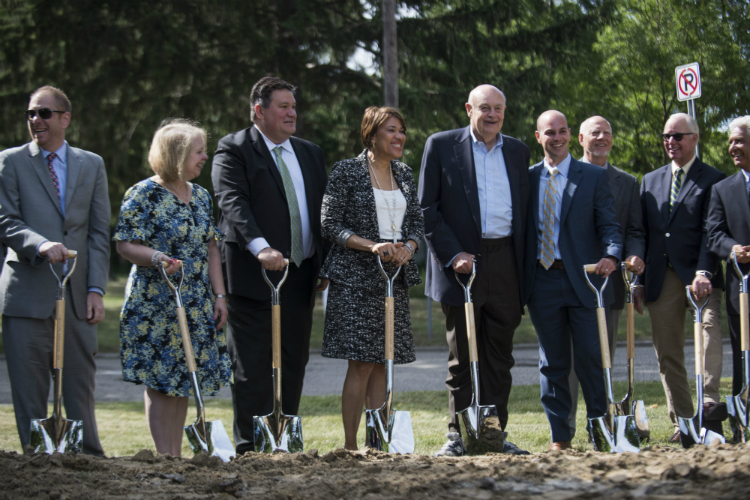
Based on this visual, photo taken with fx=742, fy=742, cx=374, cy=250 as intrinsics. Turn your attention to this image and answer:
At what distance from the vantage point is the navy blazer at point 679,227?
215 inches

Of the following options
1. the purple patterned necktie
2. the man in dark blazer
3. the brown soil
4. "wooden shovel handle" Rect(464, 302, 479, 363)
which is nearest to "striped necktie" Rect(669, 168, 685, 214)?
the man in dark blazer

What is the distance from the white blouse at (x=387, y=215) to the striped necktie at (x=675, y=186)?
7.27ft

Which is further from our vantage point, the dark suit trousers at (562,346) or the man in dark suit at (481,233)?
the man in dark suit at (481,233)

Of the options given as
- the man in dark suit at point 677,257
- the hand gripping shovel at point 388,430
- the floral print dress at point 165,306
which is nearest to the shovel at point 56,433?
the floral print dress at point 165,306

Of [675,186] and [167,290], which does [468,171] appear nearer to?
[675,186]

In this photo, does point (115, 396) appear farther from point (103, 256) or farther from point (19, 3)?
point (19, 3)

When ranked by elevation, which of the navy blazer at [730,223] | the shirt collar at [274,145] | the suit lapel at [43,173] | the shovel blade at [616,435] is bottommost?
the shovel blade at [616,435]

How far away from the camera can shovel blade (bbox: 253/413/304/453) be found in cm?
407

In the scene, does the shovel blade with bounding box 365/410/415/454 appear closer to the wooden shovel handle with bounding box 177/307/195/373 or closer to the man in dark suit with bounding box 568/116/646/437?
the wooden shovel handle with bounding box 177/307/195/373

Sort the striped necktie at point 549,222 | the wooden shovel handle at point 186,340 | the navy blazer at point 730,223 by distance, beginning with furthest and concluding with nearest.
A: 1. the navy blazer at point 730,223
2. the striped necktie at point 549,222
3. the wooden shovel handle at point 186,340

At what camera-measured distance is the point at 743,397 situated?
14.6 feet

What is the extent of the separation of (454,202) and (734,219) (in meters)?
1.94

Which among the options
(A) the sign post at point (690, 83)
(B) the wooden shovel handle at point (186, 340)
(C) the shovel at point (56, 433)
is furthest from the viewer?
(A) the sign post at point (690, 83)

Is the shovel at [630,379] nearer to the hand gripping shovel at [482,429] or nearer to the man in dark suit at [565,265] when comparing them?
the man in dark suit at [565,265]
